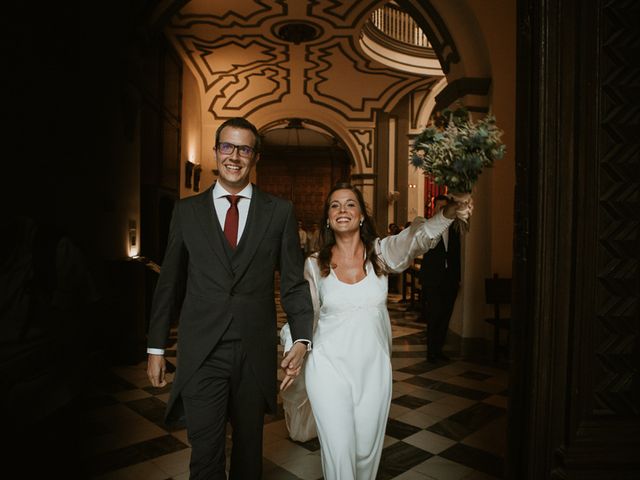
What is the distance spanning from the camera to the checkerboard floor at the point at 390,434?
9.60ft

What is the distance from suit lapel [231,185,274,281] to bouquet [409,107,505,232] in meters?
0.73

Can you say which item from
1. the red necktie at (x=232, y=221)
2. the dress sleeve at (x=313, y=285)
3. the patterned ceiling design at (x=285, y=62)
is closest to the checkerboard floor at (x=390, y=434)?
the dress sleeve at (x=313, y=285)

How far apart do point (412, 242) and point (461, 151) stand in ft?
2.21

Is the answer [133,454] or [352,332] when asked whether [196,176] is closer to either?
[133,454]

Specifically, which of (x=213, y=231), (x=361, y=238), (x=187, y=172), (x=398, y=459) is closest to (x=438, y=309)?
(x=398, y=459)

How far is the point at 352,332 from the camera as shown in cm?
234

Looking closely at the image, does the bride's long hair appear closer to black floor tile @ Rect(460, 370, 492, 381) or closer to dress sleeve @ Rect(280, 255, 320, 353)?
dress sleeve @ Rect(280, 255, 320, 353)

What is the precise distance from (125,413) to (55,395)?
1263mm

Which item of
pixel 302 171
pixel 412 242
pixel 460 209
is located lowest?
pixel 412 242

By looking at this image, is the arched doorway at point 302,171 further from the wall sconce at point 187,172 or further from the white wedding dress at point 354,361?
the white wedding dress at point 354,361

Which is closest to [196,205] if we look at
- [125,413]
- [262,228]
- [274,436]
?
[262,228]

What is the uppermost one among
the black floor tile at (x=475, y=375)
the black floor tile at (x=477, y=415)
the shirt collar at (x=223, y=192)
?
the shirt collar at (x=223, y=192)

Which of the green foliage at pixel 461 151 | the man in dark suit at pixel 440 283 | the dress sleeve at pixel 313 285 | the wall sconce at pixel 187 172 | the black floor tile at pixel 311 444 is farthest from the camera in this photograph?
the wall sconce at pixel 187 172

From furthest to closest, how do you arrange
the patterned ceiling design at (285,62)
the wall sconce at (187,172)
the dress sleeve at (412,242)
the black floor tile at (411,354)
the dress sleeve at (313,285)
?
the wall sconce at (187,172)
the patterned ceiling design at (285,62)
the black floor tile at (411,354)
the dress sleeve at (313,285)
the dress sleeve at (412,242)
